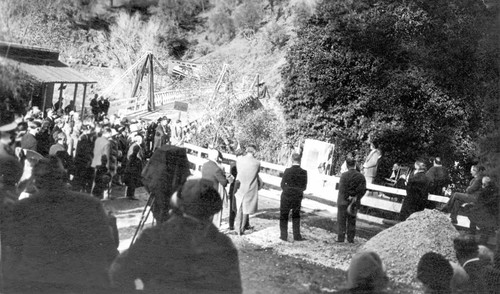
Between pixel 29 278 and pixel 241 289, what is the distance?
1164 mm

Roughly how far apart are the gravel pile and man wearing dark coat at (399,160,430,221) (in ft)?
0.12

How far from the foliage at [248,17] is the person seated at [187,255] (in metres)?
0.88

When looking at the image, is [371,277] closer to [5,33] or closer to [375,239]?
[375,239]

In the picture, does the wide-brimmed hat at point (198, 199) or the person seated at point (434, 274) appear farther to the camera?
the person seated at point (434, 274)

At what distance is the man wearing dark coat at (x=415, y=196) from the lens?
257 cm

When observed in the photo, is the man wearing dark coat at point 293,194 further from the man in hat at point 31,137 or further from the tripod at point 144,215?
the man in hat at point 31,137

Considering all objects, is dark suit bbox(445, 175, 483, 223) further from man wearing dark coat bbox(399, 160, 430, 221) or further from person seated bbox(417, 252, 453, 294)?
person seated bbox(417, 252, 453, 294)

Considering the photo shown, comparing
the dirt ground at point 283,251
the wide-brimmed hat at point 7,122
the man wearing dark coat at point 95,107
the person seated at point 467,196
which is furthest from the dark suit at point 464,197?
the wide-brimmed hat at point 7,122

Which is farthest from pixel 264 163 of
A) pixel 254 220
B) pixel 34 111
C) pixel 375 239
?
pixel 34 111

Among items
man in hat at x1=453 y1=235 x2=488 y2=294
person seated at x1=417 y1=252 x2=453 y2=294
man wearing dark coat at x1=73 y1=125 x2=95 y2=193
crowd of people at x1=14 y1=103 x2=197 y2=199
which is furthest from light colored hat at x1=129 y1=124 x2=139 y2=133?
man in hat at x1=453 y1=235 x2=488 y2=294

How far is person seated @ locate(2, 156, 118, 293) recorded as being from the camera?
249 centimetres

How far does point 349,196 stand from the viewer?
2590 millimetres

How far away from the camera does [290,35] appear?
2.58m

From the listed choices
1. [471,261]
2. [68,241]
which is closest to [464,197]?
[471,261]
